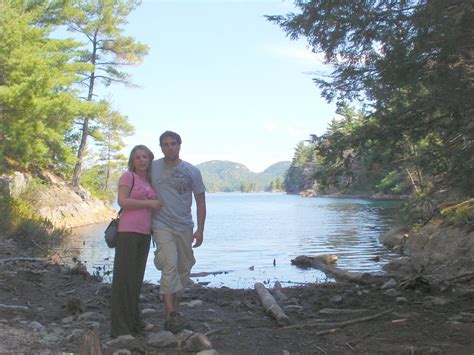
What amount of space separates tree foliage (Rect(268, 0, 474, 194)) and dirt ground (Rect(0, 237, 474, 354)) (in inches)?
71.9

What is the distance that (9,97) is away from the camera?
19297mm

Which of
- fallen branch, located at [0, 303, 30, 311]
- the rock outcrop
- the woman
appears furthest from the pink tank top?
the rock outcrop

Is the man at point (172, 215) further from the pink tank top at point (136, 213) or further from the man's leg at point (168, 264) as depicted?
the pink tank top at point (136, 213)

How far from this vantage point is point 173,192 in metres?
5.22

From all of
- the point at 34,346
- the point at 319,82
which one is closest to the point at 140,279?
the point at 34,346

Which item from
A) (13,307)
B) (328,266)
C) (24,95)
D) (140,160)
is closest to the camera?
(140,160)

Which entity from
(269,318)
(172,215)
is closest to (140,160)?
(172,215)

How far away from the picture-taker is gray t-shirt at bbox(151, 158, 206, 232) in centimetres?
520

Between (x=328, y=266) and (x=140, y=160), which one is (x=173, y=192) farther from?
(x=328, y=266)

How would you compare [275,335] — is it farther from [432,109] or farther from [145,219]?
[432,109]

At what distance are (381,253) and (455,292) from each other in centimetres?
1076

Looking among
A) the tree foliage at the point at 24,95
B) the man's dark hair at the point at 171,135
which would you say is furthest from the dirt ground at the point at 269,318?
the tree foliage at the point at 24,95

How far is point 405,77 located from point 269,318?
3290 millimetres

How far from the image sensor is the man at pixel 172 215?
204 inches
